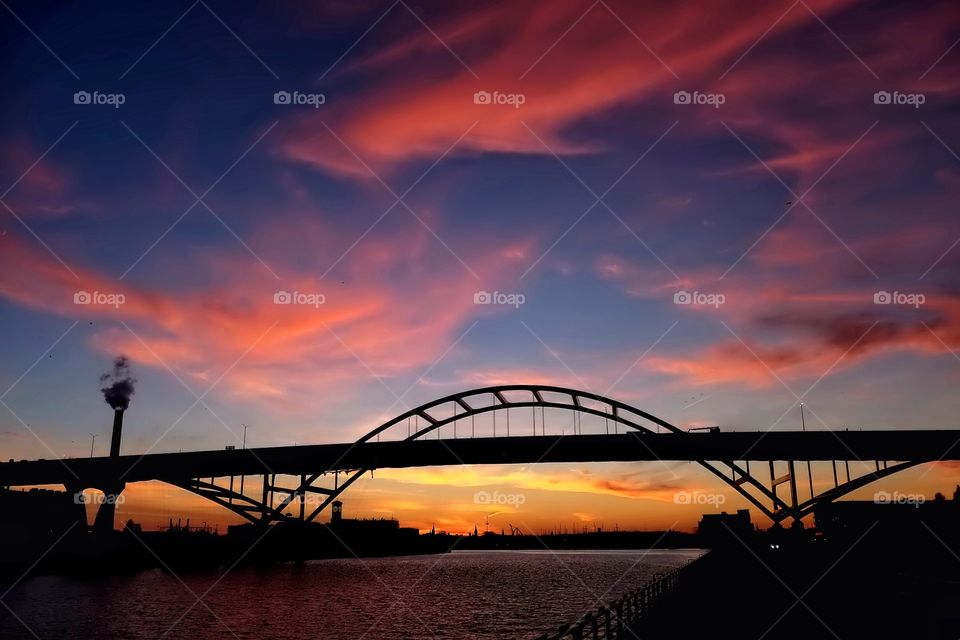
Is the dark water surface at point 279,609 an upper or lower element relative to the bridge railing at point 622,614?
lower

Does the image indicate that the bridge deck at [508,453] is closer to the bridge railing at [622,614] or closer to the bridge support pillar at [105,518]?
the bridge support pillar at [105,518]

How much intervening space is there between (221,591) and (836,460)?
6544 centimetres

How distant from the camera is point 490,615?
4972 cm

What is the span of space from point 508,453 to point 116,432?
74.0 meters

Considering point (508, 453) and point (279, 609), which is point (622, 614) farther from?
point (508, 453)

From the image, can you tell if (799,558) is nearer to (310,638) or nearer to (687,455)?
(687,455)

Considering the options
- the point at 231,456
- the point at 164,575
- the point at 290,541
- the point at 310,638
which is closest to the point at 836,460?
the point at 310,638

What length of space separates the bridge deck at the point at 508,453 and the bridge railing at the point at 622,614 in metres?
43.8

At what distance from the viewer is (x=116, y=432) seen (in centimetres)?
12031

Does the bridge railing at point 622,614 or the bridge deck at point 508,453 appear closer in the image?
the bridge railing at point 622,614

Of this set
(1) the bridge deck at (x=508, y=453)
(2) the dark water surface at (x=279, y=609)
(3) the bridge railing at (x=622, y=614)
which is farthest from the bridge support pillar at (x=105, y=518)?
(3) the bridge railing at (x=622, y=614)

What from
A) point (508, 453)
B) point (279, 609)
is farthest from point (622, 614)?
point (508, 453)

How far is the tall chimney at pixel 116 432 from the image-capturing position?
388 ft

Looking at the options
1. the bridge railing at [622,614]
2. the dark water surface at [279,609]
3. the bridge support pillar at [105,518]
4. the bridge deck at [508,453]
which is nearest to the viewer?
the bridge railing at [622,614]
